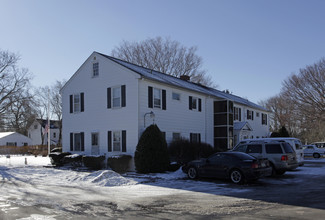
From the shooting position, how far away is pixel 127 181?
568 inches

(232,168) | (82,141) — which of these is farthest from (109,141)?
(232,168)

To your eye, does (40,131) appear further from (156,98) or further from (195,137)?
(156,98)

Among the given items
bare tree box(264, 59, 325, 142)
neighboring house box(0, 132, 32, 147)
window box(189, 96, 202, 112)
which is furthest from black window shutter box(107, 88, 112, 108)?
neighboring house box(0, 132, 32, 147)

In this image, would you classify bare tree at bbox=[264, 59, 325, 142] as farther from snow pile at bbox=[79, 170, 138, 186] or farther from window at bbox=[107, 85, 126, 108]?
snow pile at bbox=[79, 170, 138, 186]

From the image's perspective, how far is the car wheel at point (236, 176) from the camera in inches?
538

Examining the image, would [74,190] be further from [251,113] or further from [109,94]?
[251,113]

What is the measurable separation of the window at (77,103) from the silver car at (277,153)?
1283 centimetres

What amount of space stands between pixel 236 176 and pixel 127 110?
908cm

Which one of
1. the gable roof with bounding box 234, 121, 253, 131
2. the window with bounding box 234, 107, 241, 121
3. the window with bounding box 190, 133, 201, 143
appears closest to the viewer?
the window with bounding box 190, 133, 201, 143

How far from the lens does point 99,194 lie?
11.5 meters

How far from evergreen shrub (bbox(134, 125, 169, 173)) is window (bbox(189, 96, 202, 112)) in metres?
7.07

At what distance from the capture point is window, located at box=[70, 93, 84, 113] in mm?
24031

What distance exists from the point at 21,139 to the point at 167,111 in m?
51.6

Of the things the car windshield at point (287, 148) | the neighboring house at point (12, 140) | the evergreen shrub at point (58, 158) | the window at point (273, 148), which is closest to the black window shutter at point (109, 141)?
the evergreen shrub at point (58, 158)
